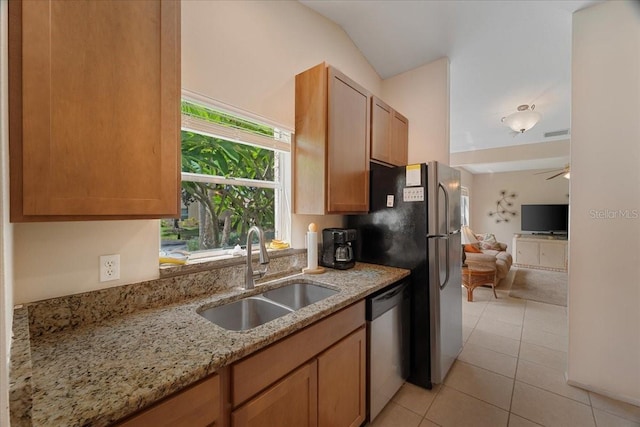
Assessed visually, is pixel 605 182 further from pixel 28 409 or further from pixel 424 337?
pixel 28 409

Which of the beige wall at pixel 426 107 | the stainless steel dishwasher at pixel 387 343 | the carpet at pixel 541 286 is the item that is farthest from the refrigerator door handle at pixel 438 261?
the carpet at pixel 541 286

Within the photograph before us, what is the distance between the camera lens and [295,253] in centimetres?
201

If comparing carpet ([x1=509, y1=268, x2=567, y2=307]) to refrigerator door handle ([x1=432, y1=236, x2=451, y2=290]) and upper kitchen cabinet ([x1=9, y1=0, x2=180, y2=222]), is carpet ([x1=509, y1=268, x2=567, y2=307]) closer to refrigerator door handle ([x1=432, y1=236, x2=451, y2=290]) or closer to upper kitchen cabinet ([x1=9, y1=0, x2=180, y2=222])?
refrigerator door handle ([x1=432, y1=236, x2=451, y2=290])

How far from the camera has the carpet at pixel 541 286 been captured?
3936mm

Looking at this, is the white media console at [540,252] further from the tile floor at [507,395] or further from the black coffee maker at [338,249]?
the black coffee maker at [338,249]

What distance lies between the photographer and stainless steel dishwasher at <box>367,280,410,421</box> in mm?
1608

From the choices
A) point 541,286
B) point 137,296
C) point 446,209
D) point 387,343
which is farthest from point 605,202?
point 541,286

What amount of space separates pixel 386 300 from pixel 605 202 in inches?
69.5

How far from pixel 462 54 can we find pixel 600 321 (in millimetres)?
2541

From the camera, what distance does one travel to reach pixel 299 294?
1.80m

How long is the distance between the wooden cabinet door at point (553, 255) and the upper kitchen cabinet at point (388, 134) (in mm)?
5387

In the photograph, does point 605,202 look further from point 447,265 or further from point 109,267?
point 109,267

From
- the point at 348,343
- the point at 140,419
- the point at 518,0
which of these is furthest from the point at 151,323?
the point at 518,0

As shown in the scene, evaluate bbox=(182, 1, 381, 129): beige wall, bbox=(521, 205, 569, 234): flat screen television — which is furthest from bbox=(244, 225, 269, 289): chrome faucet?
bbox=(521, 205, 569, 234): flat screen television
